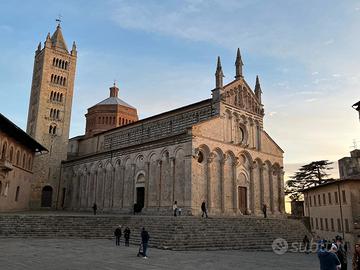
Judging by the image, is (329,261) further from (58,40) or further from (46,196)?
(58,40)

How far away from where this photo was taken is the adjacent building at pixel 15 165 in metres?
29.9

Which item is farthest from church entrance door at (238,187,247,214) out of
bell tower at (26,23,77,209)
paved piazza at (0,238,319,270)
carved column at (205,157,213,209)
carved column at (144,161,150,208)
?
bell tower at (26,23,77,209)

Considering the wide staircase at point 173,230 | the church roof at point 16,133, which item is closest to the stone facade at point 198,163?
the wide staircase at point 173,230

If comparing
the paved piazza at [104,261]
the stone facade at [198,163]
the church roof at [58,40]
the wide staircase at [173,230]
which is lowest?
the paved piazza at [104,261]

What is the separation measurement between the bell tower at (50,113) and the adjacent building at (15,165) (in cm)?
180

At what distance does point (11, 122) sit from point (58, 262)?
65.4ft

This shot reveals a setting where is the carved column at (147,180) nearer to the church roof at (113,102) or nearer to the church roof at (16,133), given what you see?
the church roof at (16,133)

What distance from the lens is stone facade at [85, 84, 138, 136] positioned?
52.3 m

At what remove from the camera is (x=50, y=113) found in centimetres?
4359

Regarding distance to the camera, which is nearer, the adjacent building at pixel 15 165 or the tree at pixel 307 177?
the adjacent building at pixel 15 165

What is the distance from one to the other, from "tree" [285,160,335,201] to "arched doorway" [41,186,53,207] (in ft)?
125

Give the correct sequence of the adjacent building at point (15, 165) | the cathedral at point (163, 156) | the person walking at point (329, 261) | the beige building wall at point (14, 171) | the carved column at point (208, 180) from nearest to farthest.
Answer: the person walking at point (329, 261)
the carved column at point (208, 180)
the cathedral at point (163, 156)
the adjacent building at point (15, 165)
the beige building wall at point (14, 171)

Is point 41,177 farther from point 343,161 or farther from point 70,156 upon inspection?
point 343,161

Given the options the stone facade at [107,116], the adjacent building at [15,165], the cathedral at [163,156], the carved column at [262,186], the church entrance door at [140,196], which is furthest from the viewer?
the stone facade at [107,116]
